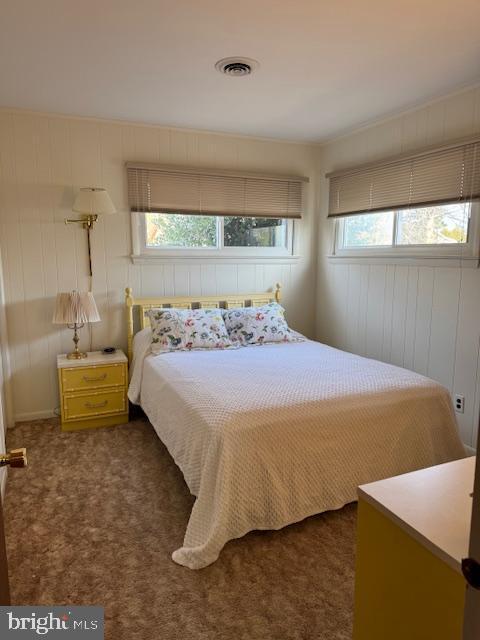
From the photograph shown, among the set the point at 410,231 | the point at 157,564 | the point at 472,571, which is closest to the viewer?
the point at 472,571

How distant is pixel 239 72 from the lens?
8.09ft

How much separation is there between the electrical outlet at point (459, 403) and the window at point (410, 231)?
96cm

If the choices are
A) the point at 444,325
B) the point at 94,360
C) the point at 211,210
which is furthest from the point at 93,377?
the point at 444,325

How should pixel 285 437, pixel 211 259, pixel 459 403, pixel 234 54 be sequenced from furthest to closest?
pixel 211 259, pixel 459 403, pixel 234 54, pixel 285 437

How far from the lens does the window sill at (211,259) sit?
3629 mm

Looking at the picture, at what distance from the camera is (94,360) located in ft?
10.8

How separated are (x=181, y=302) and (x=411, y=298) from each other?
188cm

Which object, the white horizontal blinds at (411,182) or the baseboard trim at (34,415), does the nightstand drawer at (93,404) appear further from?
the white horizontal blinds at (411,182)

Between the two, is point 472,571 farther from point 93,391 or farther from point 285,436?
point 93,391

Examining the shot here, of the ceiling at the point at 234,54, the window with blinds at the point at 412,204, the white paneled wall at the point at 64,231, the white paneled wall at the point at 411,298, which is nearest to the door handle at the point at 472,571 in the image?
the ceiling at the point at 234,54

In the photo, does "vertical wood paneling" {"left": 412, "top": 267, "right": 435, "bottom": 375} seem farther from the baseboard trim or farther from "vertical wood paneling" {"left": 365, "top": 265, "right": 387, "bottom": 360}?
the baseboard trim

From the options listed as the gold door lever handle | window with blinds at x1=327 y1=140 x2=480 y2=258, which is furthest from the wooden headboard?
the gold door lever handle

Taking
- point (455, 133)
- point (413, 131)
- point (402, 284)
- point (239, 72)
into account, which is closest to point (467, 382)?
point (402, 284)

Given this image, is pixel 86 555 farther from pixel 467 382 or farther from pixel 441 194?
pixel 441 194
